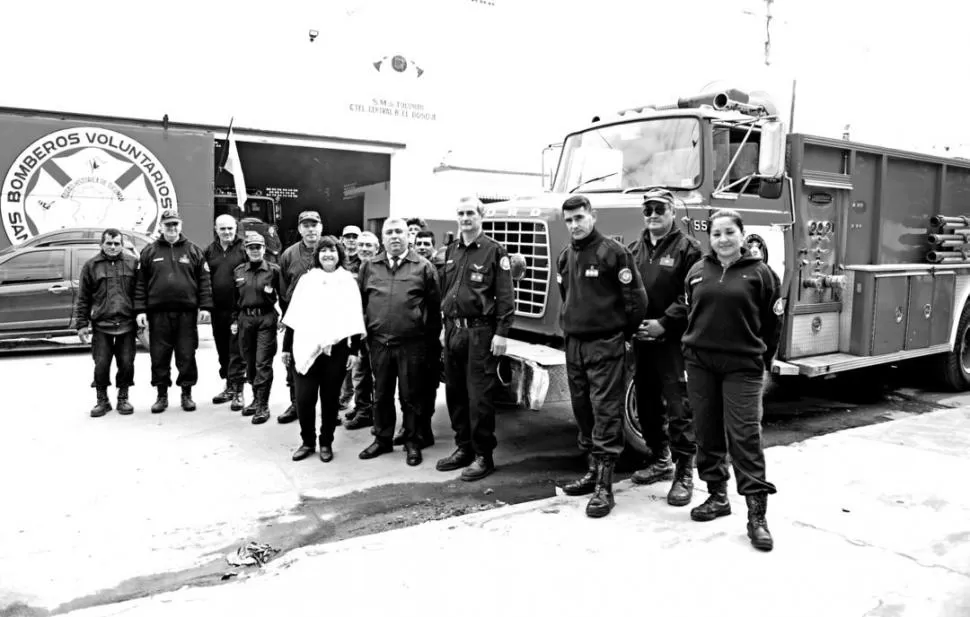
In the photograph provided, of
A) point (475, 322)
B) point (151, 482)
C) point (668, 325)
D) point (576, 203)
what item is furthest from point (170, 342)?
point (668, 325)

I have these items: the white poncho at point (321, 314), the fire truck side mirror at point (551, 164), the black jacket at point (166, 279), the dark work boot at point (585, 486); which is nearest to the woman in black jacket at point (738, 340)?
the dark work boot at point (585, 486)

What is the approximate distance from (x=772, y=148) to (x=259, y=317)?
15.1 feet

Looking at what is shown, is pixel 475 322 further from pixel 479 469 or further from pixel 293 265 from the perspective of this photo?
pixel 293 265

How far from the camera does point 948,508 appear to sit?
478 centimetres

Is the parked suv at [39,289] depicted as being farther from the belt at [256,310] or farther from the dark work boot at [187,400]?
the belt at [256,310]

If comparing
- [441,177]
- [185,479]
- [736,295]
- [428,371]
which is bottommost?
[185,479]

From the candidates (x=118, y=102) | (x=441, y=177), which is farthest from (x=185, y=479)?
(x=441, y=177)

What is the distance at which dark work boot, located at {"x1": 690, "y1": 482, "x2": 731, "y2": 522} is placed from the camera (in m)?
4.48

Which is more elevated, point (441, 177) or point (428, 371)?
point (441, 177)

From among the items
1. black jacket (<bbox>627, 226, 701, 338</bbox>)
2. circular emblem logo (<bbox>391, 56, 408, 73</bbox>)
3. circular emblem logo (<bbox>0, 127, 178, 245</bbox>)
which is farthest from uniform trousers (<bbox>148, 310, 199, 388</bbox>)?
circular emblem logo (<bbox>391, 56, 408, 73</bbox>)

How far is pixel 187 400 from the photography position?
7.47 m

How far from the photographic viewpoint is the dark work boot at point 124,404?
7219mm

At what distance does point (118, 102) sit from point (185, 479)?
11053mm

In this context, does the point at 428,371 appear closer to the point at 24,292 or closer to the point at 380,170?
the point at 24,292
